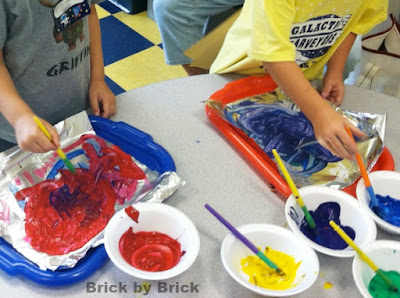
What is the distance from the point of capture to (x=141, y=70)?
5.79 ft

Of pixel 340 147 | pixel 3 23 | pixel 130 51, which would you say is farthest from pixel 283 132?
pixel 130 51

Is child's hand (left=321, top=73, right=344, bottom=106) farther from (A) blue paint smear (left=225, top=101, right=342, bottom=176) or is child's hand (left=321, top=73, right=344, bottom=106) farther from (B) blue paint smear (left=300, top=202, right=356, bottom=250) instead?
(B) blue paint smear (left=300, top=202, right=356, bottom=250)

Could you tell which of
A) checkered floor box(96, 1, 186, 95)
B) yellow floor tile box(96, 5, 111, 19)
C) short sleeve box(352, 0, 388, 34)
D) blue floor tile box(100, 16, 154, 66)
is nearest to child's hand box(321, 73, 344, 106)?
short sleeve box(352, 0, 388, 34)

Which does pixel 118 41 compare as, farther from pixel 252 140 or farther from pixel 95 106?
pixel 252 140

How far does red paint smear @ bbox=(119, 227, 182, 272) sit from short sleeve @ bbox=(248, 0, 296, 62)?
351 mm

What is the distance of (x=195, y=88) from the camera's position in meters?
0.89

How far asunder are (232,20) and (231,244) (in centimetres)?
74

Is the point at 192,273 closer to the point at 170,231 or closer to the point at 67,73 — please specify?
the point at 170,231

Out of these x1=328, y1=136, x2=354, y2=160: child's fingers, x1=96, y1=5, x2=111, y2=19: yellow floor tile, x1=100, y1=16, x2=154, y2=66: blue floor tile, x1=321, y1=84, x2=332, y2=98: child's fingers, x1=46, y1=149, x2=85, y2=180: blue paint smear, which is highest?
x1=328, y1=136, x2=354, y2=160: child's fingers

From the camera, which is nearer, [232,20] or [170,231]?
[170,231]

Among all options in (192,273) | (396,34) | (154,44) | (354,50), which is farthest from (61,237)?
(154,44)

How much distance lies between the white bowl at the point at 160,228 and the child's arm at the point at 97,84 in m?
0.26

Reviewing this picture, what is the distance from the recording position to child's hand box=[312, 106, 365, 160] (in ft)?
2.28

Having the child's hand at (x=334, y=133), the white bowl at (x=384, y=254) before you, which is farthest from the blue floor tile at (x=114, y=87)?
the white bowl at (x=384, y=254)
